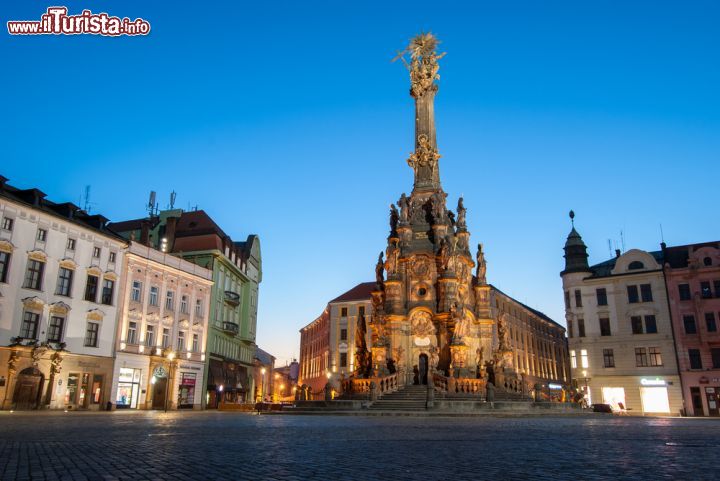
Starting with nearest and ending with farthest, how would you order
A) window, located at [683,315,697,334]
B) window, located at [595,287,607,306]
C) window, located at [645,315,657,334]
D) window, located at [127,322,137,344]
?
window, located at [127,322,137,344], window, located at [683,315,697,334], window, located at [645,315,657,334], window, located at [595,287,607,306]

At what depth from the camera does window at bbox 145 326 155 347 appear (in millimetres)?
43188

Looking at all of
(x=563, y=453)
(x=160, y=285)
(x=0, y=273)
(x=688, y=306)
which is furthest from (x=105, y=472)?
(x=688, y=306)

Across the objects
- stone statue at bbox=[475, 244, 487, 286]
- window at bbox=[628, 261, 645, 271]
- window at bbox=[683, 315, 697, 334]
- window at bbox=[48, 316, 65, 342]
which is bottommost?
window at bbox=[48, 316, 65, 342]

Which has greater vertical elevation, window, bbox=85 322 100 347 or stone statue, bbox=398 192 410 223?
stone statue, bbox=398 192 410 223

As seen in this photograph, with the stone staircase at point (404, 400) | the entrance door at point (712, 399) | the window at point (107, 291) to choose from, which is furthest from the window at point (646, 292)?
the window at point (107, 291)

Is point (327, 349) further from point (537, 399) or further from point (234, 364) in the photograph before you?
point (537, 399)

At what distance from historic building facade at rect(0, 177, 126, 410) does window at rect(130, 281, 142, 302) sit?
1964 mm

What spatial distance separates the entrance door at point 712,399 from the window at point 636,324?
23.2 feet

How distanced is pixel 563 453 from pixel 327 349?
67117 mm

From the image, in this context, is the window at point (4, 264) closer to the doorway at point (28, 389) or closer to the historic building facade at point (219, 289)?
the doorway at point (28, 389)

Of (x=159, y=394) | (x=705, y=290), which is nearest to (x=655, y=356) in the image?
(x=705, y=290)

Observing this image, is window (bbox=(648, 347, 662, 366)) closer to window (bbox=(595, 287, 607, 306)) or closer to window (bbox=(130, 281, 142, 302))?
window (bbox=(595, 287, 607, 306))

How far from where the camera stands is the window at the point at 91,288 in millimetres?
38447

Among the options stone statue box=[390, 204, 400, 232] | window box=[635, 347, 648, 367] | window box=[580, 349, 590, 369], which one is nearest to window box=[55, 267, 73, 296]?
stone statue box=[390, 204, 400, 232]
